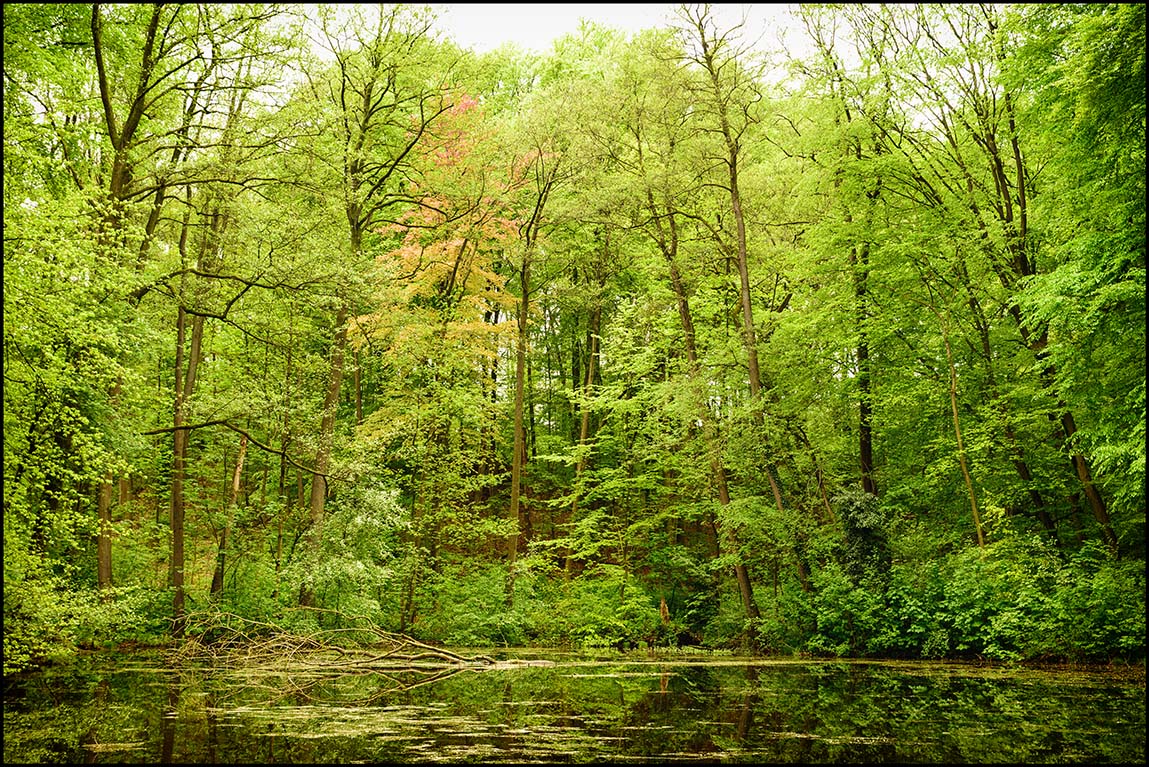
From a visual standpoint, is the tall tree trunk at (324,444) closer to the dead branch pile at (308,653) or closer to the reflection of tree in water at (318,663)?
the dead branch pile at (308,653)

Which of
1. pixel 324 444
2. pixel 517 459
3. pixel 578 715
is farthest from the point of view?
pixel 517 459

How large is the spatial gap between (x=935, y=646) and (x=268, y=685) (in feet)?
38.4

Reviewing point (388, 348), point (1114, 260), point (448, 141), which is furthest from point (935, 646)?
point (448, 141)

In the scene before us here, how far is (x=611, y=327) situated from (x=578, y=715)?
17005mm

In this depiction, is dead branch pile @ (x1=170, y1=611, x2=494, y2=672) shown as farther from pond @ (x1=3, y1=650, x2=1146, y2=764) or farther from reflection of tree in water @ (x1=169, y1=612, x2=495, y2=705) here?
pond @ (x1=3, y1=650, x2=1146, y2=764)

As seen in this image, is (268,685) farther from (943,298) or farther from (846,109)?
(846,109)

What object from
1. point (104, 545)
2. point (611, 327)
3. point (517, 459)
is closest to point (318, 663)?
point (104, 545)

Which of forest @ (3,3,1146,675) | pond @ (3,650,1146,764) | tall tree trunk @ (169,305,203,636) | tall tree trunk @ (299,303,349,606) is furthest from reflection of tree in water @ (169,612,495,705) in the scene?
tall tree trunk @ (299,303,349,606)

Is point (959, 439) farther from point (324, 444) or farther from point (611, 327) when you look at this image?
point (324, 444)

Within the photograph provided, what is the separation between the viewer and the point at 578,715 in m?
8.58

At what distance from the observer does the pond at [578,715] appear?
631cm

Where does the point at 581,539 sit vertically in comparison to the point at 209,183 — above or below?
below

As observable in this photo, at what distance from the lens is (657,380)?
2586 cm

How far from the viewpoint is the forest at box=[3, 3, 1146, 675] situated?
38.6ft
